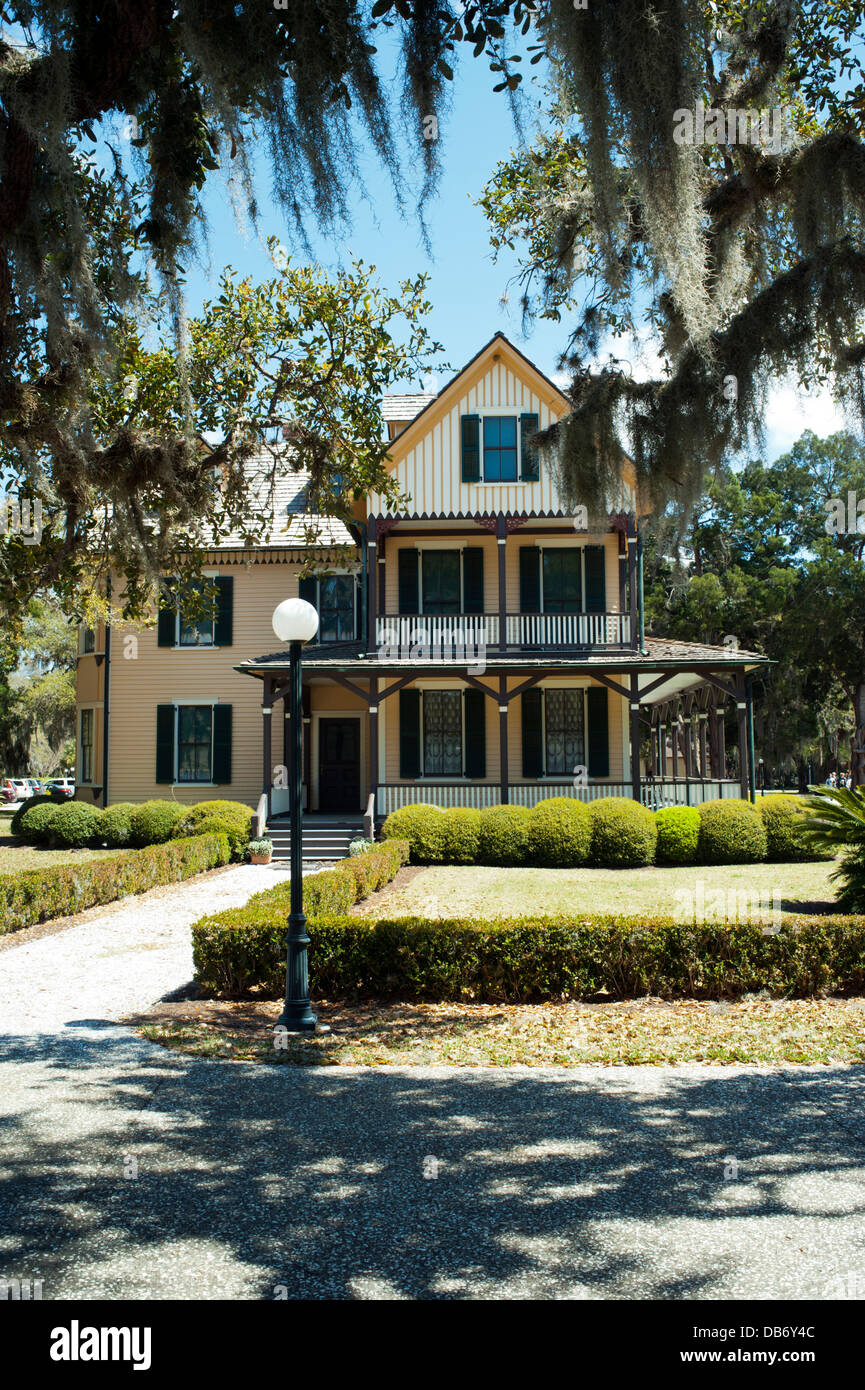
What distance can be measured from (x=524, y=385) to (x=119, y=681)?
34.9 feet

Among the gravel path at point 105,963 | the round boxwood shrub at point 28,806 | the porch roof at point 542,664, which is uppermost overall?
the porch roof at point 542,664

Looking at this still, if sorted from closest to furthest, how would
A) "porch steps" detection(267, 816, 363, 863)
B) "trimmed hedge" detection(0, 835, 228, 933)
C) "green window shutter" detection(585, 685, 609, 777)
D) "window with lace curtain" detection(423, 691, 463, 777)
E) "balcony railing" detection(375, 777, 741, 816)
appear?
"trimmed hedge" detection(0, 835, 228, 933), "porch steps" detection(267, 816, 363, 863), "balcony railing" detection(375, 777, 741, 816), "green window shutter" detection(585, 685, 609, 777), "window with lace curtain" detection(423, 691, 463, 777)

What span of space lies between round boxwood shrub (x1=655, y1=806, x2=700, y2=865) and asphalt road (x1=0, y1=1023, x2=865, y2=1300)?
1073 centimetres

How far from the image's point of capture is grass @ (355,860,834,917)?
11.2 metres

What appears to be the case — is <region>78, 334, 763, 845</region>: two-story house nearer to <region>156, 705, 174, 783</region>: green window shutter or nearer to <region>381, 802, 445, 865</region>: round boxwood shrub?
<region>156, 705, 174, 783</region>: green window shutter

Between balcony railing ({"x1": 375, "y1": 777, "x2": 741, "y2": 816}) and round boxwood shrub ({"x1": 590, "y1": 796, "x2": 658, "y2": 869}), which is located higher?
balcony railing ({"x1": 375, "y1": 777, "x2": 741, "y2": 816})

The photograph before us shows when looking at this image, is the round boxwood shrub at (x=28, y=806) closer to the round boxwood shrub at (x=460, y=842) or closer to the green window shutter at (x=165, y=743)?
the green window shutter at (x=165, y=743)

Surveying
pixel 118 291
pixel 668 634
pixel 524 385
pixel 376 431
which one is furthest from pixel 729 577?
pixel 118 291

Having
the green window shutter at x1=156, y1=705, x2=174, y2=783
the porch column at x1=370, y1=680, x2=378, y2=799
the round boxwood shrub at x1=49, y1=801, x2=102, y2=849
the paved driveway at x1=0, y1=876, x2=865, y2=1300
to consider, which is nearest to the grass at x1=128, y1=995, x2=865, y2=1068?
the paved driveway at x1=0, y1=876, x2=865, y2=1300

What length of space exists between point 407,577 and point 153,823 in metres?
7.02

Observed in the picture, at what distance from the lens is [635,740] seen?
1873 centimetres

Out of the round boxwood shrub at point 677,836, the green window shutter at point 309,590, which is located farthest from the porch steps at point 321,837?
the round boxwood shrub at point 677,836

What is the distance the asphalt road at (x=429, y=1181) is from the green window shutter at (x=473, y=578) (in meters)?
15.2

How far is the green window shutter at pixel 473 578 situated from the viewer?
67.2 feet
